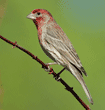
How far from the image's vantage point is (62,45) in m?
4.29

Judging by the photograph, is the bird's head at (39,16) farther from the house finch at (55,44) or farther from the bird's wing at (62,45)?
the bird's wing at (62,45)

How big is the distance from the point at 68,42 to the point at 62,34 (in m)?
0.26

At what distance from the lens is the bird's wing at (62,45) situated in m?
4.19

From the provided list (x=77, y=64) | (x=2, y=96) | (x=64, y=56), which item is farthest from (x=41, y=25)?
(x=2, y=96)

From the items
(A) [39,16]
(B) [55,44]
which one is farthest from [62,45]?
(A) [39,16]

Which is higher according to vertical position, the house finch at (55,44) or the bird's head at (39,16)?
the bird's head at (39,16)

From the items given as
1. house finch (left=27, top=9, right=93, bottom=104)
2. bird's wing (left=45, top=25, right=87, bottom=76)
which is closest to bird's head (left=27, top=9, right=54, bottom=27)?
house finch (left=27, top=9, right=93, bottom=104)

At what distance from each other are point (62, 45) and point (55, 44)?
0.16 m

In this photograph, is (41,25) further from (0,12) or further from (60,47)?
(0,12)

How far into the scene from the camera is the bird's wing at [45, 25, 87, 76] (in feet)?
13.8

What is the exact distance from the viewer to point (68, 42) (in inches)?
172

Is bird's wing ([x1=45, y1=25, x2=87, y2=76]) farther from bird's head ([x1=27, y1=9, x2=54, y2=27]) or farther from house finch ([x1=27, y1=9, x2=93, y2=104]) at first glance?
bird's head ([x1=27, y1=9, x2=54, y2=27])

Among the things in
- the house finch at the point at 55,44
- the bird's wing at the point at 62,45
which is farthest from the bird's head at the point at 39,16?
the bird's wing at the point at 62,45

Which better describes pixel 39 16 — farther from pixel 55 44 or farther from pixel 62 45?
pixel 62 45
